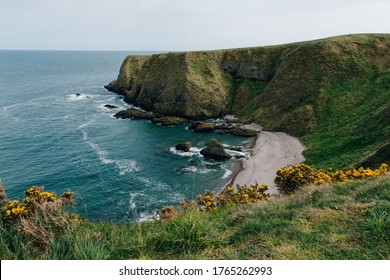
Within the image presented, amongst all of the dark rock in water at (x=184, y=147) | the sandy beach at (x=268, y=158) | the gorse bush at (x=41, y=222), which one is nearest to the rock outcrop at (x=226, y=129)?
the sandy beach at (x=268, y=158)

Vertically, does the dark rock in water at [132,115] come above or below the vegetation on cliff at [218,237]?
below

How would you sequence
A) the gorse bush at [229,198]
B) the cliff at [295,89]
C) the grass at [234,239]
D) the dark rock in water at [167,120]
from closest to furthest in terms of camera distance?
the grass at [234,239], the gorse bush at [229,198], the cliff at [295,89], the dark rock in water at [167,120]

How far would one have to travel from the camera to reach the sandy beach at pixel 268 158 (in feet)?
136

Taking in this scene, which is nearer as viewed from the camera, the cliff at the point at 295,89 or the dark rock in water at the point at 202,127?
the cliff at the point at 295,89

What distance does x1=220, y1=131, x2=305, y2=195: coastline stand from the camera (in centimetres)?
4131

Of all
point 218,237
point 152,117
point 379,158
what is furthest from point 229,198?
point 152,117

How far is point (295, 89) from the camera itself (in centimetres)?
7069

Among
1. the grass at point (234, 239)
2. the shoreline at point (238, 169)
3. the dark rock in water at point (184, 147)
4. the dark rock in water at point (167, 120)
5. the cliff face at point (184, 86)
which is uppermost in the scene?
the cliff face at point (184, 86)

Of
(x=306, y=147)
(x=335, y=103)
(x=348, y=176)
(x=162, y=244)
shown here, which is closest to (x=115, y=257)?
(x=162, y=244)

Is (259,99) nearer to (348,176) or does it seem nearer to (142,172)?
(142,172)

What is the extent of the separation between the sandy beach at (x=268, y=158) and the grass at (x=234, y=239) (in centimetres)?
2976

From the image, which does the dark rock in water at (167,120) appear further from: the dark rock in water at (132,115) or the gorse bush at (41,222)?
the gorse bush at (41,222)

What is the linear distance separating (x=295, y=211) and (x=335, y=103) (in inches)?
2419

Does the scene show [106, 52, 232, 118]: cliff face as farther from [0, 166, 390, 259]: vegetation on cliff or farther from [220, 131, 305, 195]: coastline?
[0, 166, 390, 259]: vegetation on cliff
